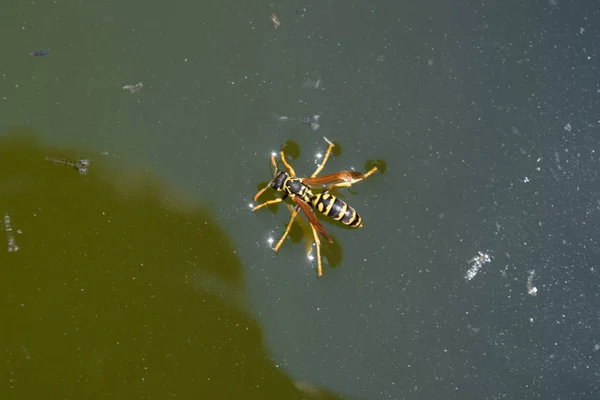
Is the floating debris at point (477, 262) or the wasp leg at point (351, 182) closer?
the wasp leg at point (351, 182)

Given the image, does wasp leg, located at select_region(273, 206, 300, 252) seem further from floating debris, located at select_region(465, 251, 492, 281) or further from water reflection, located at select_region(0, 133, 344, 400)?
floating debris, located at select_region(465, 251, 492, 281)

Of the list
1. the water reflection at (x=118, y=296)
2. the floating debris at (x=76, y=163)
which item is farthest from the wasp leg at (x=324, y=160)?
the floating debris at (x=76, y=163)

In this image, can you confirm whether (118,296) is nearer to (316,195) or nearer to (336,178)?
(316,195)

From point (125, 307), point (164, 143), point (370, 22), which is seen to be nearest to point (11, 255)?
point (125, 307)

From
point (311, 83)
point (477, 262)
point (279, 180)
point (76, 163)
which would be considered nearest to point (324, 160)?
point (279, 180)

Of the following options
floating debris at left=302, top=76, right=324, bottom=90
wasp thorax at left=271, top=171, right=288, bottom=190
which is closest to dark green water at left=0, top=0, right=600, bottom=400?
floating debris at left=302, top=76, right=324, bottom=90

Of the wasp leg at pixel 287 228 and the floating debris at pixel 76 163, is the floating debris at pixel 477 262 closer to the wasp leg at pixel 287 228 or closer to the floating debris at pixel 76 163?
the wasp leg at pixel 287 228

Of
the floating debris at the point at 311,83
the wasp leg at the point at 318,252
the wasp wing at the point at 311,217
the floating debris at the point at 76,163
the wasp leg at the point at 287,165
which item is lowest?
the floating debris at the point at 76,163
